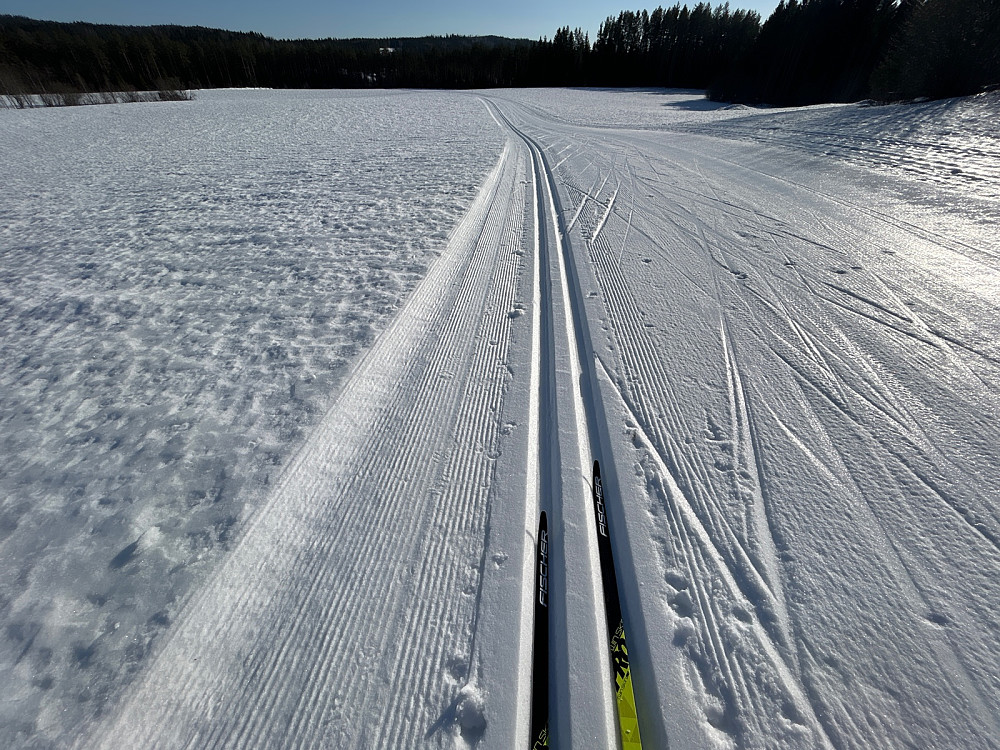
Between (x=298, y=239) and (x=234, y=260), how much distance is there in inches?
33.9

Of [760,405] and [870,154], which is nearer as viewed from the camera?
[760,405]

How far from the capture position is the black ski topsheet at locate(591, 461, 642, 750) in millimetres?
1377

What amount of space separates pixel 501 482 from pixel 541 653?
794 mm

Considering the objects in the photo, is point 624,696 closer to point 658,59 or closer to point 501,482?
point 501,482

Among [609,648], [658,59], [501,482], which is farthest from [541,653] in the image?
[658,59]

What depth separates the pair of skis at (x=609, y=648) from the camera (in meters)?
1.38

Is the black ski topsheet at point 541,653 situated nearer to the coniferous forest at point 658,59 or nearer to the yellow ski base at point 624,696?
the yellow ski base at point 624,696

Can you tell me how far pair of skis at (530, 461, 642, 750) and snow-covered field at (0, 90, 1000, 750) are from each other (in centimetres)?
4

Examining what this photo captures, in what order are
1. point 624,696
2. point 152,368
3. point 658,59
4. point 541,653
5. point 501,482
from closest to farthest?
point 624,696, point 541,653, point 501,482, point 152,368, point 658,59

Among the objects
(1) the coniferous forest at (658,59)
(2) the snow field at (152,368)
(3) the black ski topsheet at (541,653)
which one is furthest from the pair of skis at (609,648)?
(1) the coniferous forest at (658,59)

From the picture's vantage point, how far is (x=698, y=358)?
2.91 meters

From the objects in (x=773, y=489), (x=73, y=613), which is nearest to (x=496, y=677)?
(x=773, y=489)

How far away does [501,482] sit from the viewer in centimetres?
214

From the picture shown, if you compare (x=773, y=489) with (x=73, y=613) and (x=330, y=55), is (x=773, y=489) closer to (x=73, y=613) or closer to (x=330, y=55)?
(x=73, y=613)
